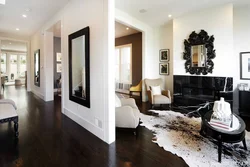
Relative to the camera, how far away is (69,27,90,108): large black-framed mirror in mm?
3178

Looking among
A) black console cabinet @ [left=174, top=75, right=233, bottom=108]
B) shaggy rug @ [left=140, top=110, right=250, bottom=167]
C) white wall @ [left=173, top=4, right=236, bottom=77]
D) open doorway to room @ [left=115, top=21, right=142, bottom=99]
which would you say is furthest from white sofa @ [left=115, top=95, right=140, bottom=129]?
open doorway to room @ [left=115, top=21, right=142, bottom=99]

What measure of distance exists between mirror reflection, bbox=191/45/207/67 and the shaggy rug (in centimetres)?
194

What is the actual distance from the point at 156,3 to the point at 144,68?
247cm


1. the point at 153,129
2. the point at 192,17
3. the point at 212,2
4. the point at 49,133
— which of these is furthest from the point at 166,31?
the point at 49,133

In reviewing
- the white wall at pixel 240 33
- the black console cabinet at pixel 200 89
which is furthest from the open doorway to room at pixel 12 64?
the white wall at pixel 240 33

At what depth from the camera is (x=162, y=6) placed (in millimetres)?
4336

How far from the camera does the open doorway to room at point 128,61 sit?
22.3ft

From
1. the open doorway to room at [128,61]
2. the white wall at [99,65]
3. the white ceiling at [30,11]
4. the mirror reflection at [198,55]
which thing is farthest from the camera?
the open doorway to room at [128,61]

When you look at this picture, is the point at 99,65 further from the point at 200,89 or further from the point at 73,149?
the point at 200,89

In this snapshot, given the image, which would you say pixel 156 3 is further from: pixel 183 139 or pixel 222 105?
pixel 183 139

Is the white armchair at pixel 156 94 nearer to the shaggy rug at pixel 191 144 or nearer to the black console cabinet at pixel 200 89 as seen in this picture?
the black console cabinet at pixel 200 89

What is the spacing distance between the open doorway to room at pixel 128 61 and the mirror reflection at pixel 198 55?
229cm

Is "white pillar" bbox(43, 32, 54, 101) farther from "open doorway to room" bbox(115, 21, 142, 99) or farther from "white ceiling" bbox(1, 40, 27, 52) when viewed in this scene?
"white ceiling" bbox(1, 40, 27, 52)

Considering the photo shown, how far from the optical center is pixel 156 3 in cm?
414
